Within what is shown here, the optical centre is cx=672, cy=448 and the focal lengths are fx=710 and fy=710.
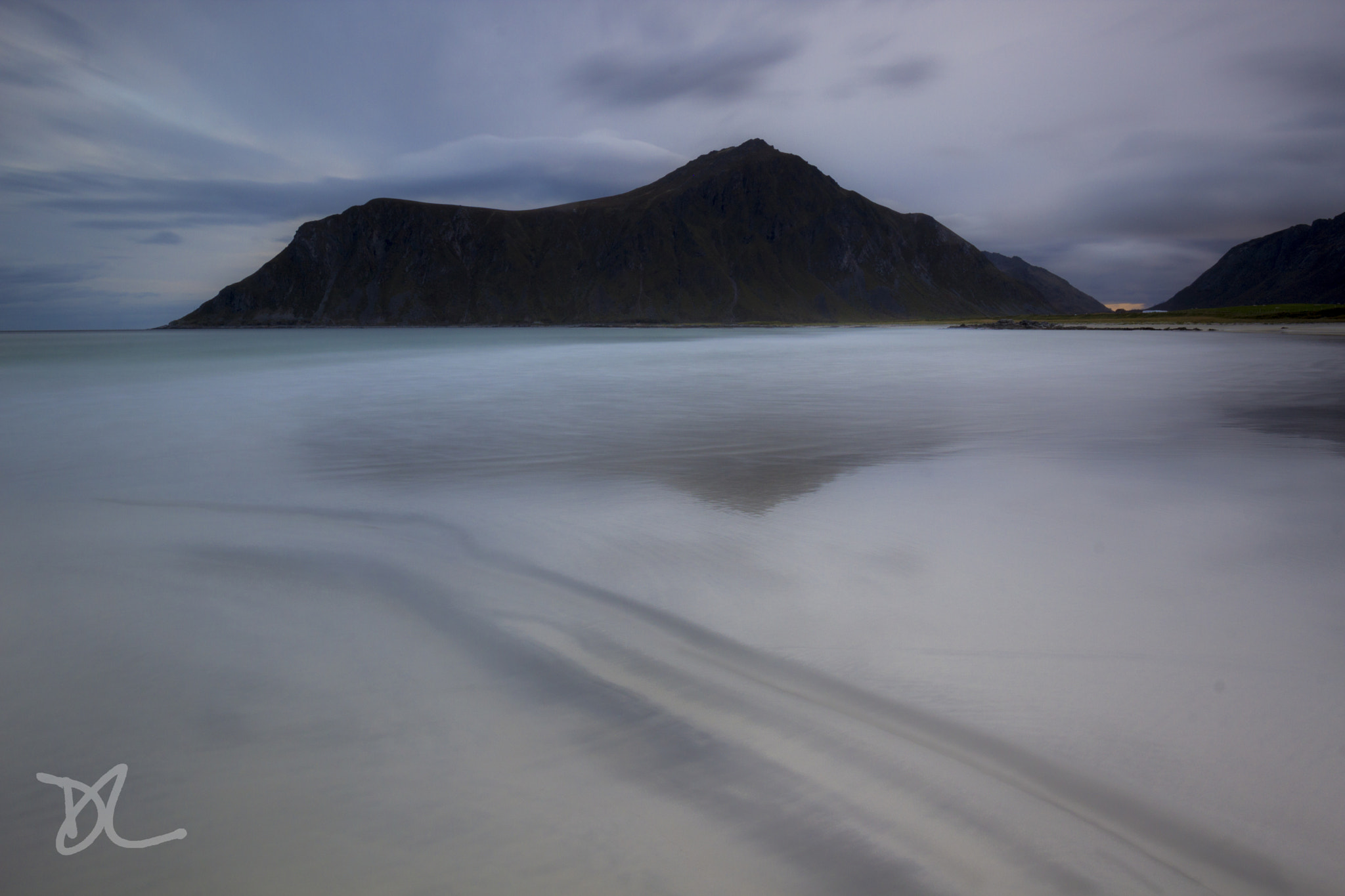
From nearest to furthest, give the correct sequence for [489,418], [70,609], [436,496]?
[70,609], [436,496], [489,418]

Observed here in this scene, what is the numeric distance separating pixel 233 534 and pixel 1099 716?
6.40 m

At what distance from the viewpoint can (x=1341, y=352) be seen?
3152 centimetres

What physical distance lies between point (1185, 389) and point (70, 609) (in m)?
21.6

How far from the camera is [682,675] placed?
3553mm

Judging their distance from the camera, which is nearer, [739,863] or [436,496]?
[739,863]

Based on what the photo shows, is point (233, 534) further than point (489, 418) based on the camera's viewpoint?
No

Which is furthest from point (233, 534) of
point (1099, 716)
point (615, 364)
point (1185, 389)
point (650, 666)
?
point (615, 364)

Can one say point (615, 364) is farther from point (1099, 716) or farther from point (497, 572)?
point (1099, 716)

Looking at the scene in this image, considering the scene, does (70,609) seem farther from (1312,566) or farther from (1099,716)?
(1312,566)

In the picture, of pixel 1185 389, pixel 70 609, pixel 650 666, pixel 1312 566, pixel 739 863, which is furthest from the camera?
pixel 1185 389

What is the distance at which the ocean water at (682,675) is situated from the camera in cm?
241

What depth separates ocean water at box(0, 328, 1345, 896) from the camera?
2.41 m

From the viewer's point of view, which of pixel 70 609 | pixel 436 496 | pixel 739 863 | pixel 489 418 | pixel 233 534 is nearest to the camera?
pixel 739 863

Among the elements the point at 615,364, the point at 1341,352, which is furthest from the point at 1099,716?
the point at 1341,352
